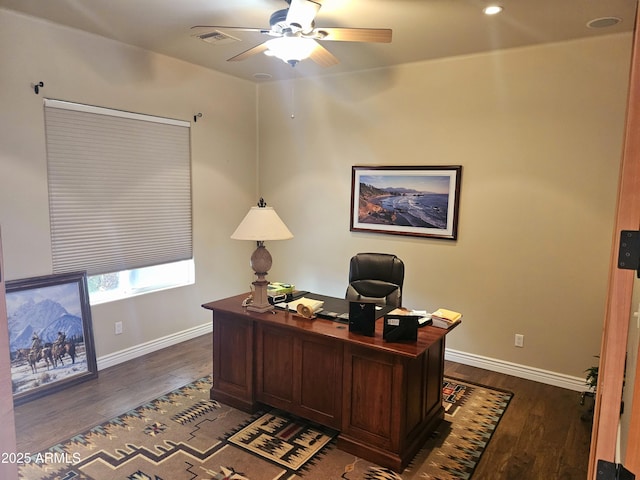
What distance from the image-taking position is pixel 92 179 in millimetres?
3654

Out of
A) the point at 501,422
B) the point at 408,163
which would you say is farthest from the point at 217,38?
the point at 501,422

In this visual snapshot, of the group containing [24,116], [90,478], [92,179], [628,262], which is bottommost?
[90,478]

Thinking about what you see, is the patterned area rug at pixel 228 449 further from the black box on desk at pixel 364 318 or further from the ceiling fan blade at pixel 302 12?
the ceiling fan blade at pixel 302 12

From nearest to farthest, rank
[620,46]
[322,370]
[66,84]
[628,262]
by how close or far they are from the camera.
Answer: [628,262]
[322,370]
[620,46]
[66,84]

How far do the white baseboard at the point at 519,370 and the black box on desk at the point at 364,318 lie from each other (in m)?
1.91

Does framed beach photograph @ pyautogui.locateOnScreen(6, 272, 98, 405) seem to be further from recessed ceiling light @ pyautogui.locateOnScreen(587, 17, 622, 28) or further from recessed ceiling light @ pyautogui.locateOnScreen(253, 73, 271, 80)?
recessed ceiling light @ pyautogui.locateOnScreen(587, 17, 622, 28)

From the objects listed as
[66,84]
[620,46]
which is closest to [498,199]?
[620,46]

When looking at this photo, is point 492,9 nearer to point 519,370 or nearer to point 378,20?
point 378,20

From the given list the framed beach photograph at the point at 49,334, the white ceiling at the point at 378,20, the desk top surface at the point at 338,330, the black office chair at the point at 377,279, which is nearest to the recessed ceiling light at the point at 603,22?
the white ceiling at the point at 378,20

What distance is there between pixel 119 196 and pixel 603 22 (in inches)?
159

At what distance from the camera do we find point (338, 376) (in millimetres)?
2773

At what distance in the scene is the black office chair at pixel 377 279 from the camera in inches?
140

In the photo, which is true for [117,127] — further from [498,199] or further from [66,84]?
[498,199]

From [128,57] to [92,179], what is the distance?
1.14 m
